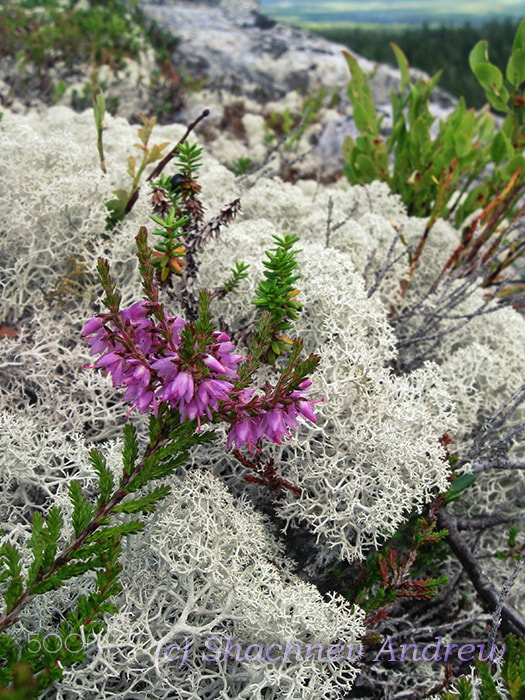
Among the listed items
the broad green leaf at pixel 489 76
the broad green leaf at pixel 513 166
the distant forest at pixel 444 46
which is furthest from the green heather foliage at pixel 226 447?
the distant forest at pixel 444 46

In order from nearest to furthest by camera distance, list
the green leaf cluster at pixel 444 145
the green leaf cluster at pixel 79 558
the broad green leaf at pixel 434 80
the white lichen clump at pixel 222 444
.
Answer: the green leaf cluster at pixel 79 558 < the white lichen clump at pixel 222 444 < the green leaf cluster at pixel 444 145 < the broad green leaf at pixel 434 80

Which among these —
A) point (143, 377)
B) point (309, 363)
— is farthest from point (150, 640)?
point (309, 363)

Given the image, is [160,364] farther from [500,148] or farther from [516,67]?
[516,67]

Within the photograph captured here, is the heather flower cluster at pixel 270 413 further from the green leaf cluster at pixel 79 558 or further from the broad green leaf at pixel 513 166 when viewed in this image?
the broad green leaf at pixel 513 166

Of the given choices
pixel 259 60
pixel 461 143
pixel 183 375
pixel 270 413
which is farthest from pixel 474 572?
pixel 259 60

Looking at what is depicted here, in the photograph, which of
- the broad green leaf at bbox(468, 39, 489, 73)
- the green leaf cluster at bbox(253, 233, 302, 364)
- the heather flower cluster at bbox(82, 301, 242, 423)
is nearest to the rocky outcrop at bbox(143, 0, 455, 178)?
the broad green leaf at bbox(468, 39, 489, 73)

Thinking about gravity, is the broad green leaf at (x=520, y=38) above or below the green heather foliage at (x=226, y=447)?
above
